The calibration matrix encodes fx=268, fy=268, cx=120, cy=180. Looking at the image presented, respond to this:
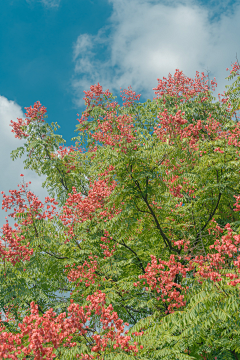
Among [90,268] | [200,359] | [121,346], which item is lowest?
[200,359]

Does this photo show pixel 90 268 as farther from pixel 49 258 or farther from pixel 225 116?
pixel 225 116

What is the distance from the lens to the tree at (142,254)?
4555 millimetres

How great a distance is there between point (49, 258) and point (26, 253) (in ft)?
4.24

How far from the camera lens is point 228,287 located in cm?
435

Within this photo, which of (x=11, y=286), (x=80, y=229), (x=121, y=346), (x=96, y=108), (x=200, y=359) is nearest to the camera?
(x=121, y=346)

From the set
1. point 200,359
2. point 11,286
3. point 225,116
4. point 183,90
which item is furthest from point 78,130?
point 200,359

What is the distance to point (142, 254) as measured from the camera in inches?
364

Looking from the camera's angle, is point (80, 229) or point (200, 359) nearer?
point (200, 359)

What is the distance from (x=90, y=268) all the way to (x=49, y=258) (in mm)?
1439

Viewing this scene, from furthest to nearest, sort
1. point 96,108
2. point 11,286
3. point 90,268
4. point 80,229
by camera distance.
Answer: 1. point 96,108
2. point 80,229
3. point 90,268
4. point 11,286

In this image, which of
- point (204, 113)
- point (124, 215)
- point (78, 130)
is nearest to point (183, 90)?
point (204, 113)

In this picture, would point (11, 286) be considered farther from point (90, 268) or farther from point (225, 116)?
point (225, 116)

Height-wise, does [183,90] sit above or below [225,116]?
above

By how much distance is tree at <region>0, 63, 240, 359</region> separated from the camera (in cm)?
455
